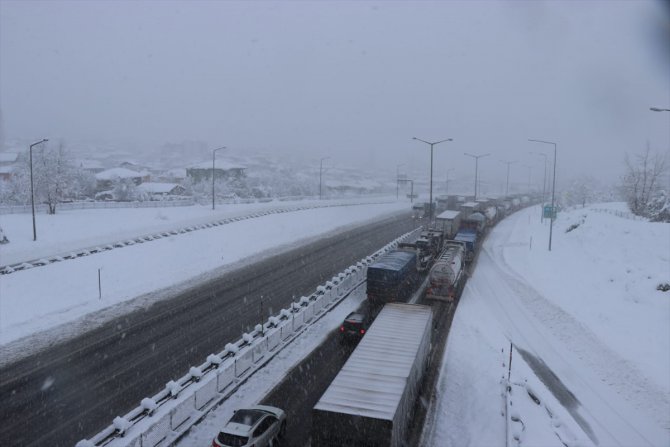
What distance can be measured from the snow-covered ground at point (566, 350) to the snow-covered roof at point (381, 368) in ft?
8.65

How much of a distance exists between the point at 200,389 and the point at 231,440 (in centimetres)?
360

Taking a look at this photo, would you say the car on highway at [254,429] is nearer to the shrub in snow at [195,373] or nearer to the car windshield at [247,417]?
the car windshield at [247,417]

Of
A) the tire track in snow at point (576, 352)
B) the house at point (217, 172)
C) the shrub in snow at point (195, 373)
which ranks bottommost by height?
the tire track in snow at point (576, 352)

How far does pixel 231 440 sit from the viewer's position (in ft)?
42.5

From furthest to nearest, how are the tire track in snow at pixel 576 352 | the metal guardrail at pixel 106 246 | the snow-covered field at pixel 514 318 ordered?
the metal guardrail at pixel 106 246
the tire track in snow at pixel 576 352
the snow-covered field at pixel 514 318

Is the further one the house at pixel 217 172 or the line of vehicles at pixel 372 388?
the house at pixel 217 172

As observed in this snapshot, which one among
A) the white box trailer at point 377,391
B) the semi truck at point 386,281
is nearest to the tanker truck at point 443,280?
the semi truck at point 386,281

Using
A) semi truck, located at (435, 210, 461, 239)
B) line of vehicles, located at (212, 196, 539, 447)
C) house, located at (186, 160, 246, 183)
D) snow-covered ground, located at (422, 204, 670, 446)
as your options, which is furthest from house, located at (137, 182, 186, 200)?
line of vehicles, located at (212, 196, 539, 447)

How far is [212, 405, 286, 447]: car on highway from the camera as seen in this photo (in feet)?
42.3

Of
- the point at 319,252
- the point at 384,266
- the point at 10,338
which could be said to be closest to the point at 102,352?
the point at 10,338

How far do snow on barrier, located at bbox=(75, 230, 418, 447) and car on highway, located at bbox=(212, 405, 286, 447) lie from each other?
7.23 ft

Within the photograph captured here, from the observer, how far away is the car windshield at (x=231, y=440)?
42.1ft

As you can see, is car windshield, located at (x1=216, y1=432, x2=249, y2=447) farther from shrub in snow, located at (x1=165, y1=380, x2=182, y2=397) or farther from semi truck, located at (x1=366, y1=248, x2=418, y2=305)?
semi truck, located at (x1=366, y1=248, x2=418, y2=305)

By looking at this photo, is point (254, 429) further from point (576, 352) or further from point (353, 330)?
point (576, 352)
